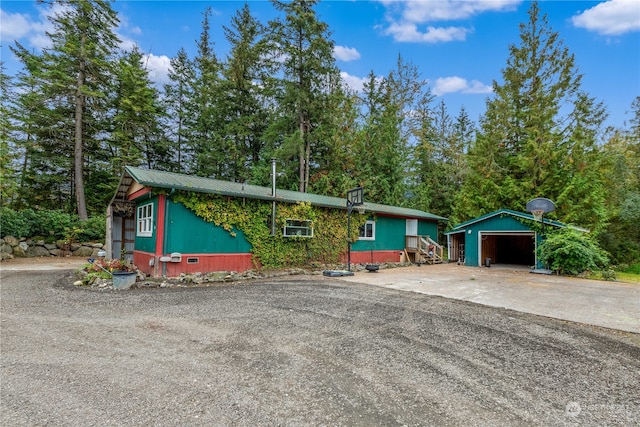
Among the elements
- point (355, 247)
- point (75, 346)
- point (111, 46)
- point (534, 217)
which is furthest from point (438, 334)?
point (111, 46)

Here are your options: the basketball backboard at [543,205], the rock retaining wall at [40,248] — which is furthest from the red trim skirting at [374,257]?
the rock retaining wall at [40,248]

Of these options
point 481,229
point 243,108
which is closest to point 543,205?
point 481,229

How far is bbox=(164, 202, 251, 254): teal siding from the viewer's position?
27.1 ft

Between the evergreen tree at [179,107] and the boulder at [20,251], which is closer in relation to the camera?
the boulder at [20,251]

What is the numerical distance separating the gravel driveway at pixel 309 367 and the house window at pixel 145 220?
12.4ft

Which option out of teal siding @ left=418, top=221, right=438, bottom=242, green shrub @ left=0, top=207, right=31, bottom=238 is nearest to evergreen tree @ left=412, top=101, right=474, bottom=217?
teal siding @ left=418, top=221, right=438, bottom=242

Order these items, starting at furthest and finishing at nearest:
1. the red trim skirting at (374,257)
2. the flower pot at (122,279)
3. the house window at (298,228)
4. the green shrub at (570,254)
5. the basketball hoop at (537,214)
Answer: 1. the red trim skirting at (374,257)
2. the basketball hoop at (537,214)
3. the house window at (298,228)
4. the green shrub at (570,254)
5. the flower pot at (122,279)

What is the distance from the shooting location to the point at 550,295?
22.2 feet

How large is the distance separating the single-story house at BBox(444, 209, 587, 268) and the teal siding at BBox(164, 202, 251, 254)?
10.5m

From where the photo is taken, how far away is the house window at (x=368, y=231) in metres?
13.1

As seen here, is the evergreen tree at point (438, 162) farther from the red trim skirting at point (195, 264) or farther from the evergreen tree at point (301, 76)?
the red trim skirting at point (195, 264)

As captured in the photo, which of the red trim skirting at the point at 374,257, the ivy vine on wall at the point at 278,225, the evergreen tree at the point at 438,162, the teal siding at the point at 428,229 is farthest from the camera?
the evergreen tree at the point at 438,162

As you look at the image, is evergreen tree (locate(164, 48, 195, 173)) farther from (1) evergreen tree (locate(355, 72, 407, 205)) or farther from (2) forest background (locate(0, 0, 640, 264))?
(1) evergreen tree (locate(355, 72, 407, 205))

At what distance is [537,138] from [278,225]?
14.3 metres
